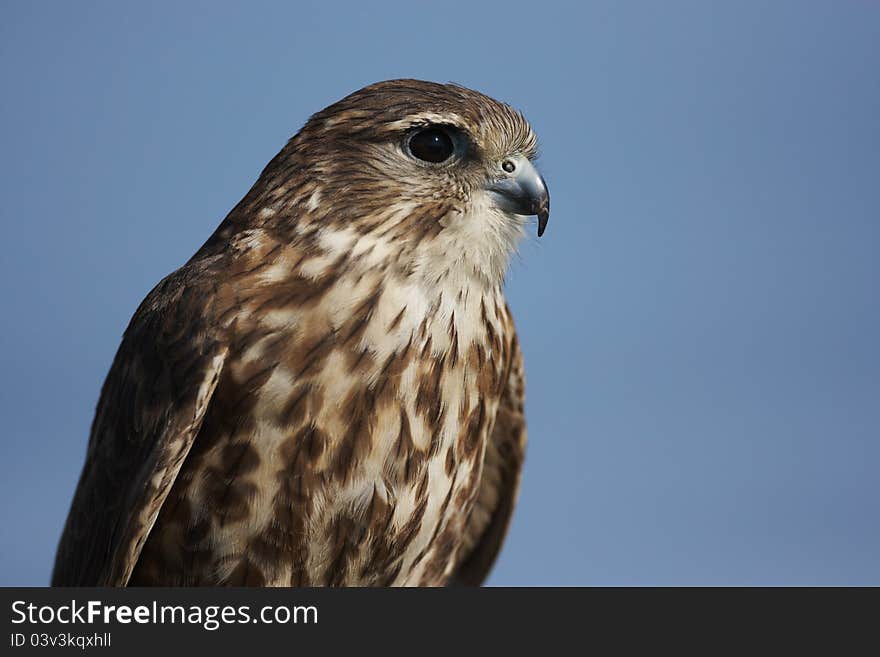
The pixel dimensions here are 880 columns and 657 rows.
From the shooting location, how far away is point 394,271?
2.75 meters

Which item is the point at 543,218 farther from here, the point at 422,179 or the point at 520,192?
the point at 422,179

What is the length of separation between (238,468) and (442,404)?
57cm

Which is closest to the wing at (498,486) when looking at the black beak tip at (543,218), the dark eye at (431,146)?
the black beak tip at (543,218)

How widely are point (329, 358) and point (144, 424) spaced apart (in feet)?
1.80

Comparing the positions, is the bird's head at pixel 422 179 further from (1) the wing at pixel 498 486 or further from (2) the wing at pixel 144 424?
(1) the wing at pixel 498 486

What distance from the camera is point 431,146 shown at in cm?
281

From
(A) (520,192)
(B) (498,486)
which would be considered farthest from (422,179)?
(B) (498,486)

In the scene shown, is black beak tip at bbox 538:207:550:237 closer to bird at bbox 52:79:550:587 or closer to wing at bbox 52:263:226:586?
bird at bbox 52:79:550:587

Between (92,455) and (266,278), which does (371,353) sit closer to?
(266,278)

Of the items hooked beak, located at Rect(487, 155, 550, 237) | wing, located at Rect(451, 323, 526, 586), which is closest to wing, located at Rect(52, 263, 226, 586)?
hooked beak, located at Rect(487, 155, 550, 237)

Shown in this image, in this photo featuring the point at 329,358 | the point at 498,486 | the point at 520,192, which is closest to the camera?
the point at 329,358

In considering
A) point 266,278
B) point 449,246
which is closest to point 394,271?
point 449,246

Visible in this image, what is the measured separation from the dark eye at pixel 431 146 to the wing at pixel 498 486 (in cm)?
84

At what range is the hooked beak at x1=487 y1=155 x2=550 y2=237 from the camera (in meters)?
2.85
